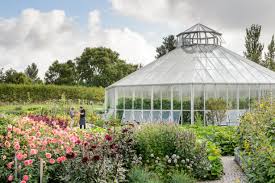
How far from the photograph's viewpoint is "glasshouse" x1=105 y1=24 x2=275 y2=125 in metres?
21.3

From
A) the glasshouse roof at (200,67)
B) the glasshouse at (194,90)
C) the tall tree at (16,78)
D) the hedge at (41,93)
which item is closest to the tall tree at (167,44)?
the hedge at (41,93)

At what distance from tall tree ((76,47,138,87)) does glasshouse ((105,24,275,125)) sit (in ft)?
81.8

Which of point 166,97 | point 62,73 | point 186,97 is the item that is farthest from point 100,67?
point 186,97

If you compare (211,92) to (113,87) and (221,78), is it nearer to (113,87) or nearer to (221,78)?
(221,78)

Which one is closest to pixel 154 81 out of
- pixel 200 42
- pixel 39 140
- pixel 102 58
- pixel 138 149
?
pixel 200 42

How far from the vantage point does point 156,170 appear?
8.58 meters

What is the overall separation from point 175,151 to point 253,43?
29504 millimetres

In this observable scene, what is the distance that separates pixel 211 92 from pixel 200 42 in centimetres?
528

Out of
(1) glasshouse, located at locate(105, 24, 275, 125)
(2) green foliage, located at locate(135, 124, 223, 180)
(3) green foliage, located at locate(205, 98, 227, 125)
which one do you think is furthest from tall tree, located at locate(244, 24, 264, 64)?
(2) green foliage, located at locate(135, 124, 223, 180)

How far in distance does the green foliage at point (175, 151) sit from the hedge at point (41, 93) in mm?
27335

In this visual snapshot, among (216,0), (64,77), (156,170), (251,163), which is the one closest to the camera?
(251,163)

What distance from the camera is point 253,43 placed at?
36.8 metres

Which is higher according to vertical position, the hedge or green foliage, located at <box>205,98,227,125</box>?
the hedge

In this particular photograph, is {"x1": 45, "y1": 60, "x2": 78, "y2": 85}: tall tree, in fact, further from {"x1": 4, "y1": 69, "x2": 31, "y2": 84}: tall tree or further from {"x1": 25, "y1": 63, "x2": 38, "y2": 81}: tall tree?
{"x1": 25, "y1": 63, "x2": 38, "y2": 81}: tall tree
